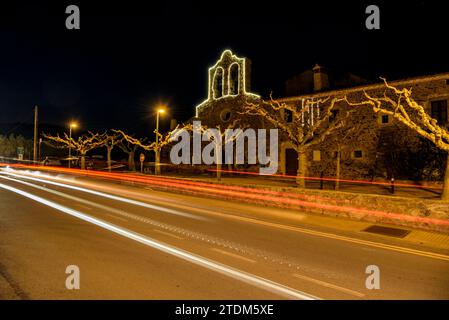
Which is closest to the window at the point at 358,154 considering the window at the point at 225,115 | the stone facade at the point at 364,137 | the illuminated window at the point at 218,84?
the stone facade at the point at 364,137

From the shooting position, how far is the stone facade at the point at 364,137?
64.1 ft

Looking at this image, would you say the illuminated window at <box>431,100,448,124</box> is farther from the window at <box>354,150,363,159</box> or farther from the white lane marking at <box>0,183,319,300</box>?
the white lane marking at <box>0,183,319,300</box>

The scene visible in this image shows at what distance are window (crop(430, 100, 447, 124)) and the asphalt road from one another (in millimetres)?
12891

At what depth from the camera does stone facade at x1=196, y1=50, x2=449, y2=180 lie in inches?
769

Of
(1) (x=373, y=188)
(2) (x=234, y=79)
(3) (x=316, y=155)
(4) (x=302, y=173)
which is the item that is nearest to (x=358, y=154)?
(3) (x=316, y=155)

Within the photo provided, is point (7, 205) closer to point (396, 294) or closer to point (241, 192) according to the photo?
point (241, 192)

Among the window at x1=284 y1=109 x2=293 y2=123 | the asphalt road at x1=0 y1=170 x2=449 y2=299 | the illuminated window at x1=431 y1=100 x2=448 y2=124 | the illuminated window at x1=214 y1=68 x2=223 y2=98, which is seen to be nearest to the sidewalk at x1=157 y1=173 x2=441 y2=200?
the illuminated window at x1=431 y1=100 x2=448 y2=124

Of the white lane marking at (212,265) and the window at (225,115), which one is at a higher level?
the window at (225,115)

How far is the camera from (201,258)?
6.44 metres

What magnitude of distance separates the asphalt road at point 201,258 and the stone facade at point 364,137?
12013 millimetres

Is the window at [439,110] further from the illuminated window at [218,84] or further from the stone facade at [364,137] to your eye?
the illuminated window at [218,84]

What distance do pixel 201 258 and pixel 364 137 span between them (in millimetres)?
19019

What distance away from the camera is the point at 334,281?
5473 mm
